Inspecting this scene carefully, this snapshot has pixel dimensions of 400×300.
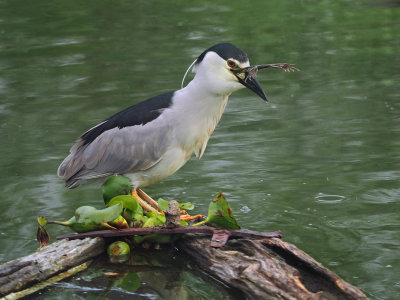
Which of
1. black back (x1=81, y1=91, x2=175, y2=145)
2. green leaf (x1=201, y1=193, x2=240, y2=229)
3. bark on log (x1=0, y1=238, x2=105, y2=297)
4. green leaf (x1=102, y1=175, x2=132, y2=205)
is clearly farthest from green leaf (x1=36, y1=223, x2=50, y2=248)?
black back (x1=81, y1=91, x2=175, y2=145)

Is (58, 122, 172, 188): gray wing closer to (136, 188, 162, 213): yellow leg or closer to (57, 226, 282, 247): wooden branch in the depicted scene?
(136, 188, 162, 213): yellow leg

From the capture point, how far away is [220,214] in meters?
4.62

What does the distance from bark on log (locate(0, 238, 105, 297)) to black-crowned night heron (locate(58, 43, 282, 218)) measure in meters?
0.76

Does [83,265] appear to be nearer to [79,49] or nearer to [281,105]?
[281,105]

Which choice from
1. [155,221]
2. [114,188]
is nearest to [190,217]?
[155,221]

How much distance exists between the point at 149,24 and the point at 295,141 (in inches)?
243

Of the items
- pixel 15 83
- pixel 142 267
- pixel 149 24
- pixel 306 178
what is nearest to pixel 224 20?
pixel 149 24

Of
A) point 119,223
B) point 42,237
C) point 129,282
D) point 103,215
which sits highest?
point 103,215

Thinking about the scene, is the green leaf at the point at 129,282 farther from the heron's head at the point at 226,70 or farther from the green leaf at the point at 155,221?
the heron's head at the point at 226,70

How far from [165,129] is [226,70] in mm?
618

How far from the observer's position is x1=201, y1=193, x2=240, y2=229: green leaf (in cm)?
460

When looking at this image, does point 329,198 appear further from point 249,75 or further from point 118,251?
point 118,251

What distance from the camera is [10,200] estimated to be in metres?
6.45

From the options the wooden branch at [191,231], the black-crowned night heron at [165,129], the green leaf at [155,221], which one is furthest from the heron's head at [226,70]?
the wooden branch at [191,231]
